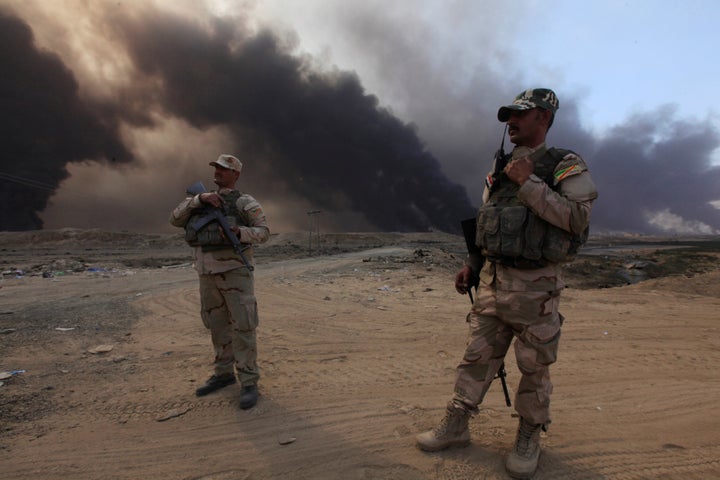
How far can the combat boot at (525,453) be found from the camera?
82.7 inches

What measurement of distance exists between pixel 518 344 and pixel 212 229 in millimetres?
2502

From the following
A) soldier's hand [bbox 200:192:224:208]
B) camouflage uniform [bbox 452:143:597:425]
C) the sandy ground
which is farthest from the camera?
soldier's hand [bbox 200:192:224:208]

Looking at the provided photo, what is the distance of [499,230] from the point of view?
2.17 meters

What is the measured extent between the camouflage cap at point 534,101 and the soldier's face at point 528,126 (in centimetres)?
3

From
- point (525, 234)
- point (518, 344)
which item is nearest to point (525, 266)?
point (525, 234)

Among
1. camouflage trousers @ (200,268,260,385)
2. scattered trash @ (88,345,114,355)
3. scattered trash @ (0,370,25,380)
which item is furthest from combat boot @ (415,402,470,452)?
scattered trash @ (88,345,114,355)

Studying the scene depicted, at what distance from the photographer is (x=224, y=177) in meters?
3.41

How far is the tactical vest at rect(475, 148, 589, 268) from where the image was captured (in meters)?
2.07

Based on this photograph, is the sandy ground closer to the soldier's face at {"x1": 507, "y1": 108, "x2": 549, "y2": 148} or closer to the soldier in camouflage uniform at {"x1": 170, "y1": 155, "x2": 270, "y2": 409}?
the soldier in camouflage uniform at {"x1": 170, "y1": 155, "x2": 270, "y2": 409}

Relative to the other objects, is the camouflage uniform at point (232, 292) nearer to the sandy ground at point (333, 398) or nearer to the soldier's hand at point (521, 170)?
the sandy ground at point (333, 398)

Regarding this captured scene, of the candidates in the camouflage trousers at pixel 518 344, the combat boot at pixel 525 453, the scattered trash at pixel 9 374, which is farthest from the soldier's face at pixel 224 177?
the combat boot at pixel 525 453

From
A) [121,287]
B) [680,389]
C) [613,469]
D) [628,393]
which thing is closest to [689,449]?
[613,469]

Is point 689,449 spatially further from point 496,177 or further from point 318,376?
point 318,376

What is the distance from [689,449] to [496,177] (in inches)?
86.9
